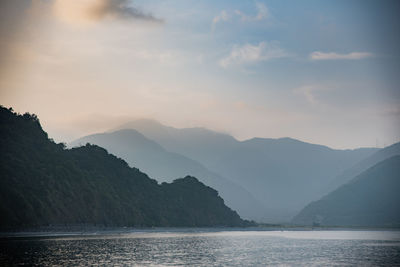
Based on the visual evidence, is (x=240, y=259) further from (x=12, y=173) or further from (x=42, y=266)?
(x=12, y=173)

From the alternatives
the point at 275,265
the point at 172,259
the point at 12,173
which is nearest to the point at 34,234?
the point at 12,173

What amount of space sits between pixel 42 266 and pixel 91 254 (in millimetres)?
27071

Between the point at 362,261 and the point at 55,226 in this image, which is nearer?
the point at 362,261

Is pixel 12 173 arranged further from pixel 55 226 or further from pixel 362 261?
pixel 362 261

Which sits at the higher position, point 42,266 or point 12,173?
point 12,173

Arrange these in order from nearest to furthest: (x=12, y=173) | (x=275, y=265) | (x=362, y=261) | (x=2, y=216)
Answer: (x=275, y=265)
(x=362, y=261)
(x=2, y=216)
(x=12, y=173)

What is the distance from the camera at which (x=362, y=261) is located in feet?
353

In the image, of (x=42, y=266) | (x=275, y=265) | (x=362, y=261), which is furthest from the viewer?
(x=362, y=261)

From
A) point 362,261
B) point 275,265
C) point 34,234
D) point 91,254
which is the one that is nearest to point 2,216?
point 34,234

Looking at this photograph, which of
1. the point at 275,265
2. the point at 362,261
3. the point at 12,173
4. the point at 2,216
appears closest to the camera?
the point at 275,265

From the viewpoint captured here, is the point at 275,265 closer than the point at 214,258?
Yes

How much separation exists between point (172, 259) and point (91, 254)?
62.7 feet

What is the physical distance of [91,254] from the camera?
112188mm

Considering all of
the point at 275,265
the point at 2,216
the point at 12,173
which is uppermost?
the point at 12,173
